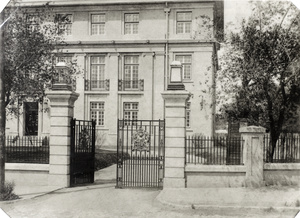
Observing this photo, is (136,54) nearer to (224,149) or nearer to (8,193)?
(224,149)

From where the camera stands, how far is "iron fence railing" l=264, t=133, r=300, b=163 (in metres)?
10.3

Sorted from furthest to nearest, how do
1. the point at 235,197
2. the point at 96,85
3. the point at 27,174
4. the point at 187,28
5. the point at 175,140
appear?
1. the point at 96,85
2. the point at 187,28
3. the point at 27,174
4. the point at 175,140
5. the point at 235,197

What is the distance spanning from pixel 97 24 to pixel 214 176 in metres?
7.26

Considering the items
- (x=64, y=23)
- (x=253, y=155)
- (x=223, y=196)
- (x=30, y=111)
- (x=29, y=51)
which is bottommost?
(x=223, y=196)

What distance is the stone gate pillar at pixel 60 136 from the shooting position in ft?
33.5

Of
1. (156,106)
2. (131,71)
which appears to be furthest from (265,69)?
(131,71)

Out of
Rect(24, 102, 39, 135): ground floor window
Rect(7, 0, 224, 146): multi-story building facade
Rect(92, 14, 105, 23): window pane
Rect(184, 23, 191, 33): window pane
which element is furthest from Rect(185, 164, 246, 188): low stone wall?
Rect(92, 14, 105, 23): window pane

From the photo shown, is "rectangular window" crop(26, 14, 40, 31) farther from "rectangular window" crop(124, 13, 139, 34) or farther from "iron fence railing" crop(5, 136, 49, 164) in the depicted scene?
"iron fence railing" crop(5, 136, 49, 164)

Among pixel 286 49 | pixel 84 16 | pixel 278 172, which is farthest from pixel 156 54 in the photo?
pixel 278 172

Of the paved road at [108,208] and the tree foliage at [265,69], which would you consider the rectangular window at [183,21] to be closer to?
the tree foliage at [265,69]

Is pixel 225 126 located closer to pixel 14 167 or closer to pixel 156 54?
pixel 156 54

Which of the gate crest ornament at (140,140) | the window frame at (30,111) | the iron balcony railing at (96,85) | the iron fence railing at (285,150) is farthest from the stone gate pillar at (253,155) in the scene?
the window frame at (30,111)

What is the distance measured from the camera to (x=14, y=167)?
10234 millimetres

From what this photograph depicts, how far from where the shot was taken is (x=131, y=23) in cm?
1329
